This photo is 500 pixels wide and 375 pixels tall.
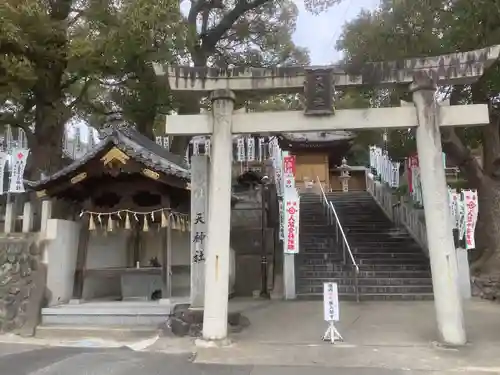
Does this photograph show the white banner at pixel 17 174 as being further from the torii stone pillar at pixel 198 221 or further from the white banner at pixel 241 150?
the white banner at pixel 241 150

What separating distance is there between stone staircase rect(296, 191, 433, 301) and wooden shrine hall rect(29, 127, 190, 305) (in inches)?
161

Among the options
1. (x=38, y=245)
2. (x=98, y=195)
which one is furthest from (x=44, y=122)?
(x=38, y=245)

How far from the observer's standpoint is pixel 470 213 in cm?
1291

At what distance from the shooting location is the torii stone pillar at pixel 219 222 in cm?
757

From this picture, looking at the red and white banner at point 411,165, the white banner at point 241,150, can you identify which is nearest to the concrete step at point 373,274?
the red and white banner at point 411,165

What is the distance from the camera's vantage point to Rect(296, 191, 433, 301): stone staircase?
41.9 feet

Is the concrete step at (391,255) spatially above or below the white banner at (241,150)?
below

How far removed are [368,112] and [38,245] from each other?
775 centimetres

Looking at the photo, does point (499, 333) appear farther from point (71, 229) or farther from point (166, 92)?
point (166, 92)

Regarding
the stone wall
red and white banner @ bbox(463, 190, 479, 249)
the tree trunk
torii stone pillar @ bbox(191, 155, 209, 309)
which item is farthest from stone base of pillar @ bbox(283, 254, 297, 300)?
the tree trunk

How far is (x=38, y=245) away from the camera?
10125mm

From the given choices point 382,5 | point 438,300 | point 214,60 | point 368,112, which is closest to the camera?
point 438,300

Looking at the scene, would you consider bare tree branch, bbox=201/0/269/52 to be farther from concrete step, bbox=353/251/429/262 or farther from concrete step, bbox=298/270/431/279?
concrete step, bbox=298/270/431/279

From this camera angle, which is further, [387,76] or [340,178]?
[340,178]
